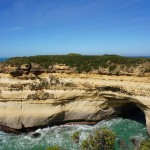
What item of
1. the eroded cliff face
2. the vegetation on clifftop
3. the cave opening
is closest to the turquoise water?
the cave opening

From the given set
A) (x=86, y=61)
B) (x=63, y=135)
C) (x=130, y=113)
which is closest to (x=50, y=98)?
(x=63, y=135)

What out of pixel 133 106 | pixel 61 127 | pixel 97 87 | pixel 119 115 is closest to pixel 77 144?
pixel 61 127

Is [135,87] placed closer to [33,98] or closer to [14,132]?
[33,98]

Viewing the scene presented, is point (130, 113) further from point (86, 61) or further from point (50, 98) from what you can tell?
point (50, 98)

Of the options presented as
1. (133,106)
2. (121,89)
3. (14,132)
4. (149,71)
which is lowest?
(14,132)

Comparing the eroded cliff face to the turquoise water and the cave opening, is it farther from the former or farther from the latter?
the cave opening
